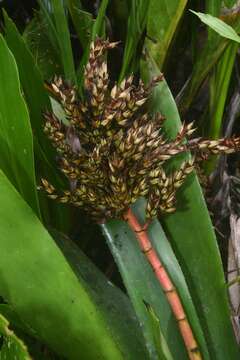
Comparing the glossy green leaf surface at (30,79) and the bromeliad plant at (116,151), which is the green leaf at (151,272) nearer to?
the bromeliad plant at (116,151)

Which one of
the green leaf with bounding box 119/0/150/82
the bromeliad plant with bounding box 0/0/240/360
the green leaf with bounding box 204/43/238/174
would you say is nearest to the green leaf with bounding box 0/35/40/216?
the bromeliad plant with bounding box 0/0/240/360

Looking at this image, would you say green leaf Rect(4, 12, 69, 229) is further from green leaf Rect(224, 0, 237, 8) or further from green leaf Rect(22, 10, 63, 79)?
green leaf Rect(224, 0, 237, 8)

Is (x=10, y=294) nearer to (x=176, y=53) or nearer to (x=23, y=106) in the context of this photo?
(x=23, y=106)

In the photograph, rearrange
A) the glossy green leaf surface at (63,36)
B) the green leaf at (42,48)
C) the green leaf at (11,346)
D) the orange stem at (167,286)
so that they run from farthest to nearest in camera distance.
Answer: the green leaf at (42,48), the glossy green leaf surface at (63,36), the orange stem at (167,286), the green leaf at (11,346)

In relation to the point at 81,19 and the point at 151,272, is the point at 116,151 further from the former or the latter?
the point at 81,19

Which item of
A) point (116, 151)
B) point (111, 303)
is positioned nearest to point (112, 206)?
point (116, 151)

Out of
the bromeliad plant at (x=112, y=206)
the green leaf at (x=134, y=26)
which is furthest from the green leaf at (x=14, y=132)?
the green leaf at (x=134, y=26)

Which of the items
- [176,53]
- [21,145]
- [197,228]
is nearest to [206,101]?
[176,53]
